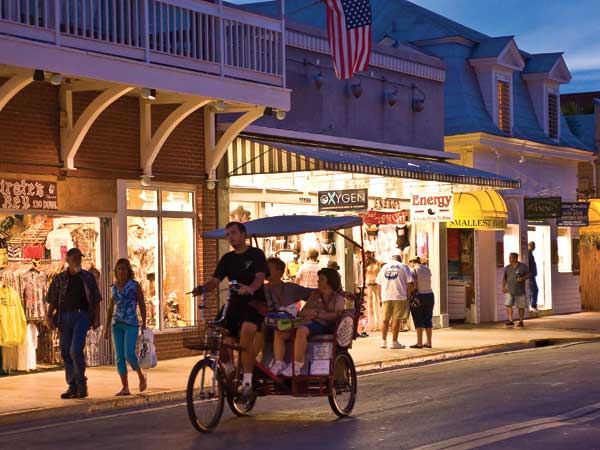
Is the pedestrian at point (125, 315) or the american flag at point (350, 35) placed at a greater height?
the american flag at point (350, 35)

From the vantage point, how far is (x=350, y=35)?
22.9 meters

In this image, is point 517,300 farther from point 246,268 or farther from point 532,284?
point 246,268

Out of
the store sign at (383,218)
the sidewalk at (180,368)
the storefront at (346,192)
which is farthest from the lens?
the store sign at (383,218)

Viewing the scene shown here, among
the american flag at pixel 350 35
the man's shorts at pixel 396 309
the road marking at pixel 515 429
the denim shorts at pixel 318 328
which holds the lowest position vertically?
the road marking at pixel 515 429

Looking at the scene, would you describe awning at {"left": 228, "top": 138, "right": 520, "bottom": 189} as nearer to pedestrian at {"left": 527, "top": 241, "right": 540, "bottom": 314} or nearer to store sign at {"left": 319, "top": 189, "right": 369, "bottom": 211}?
store sign at {"left": 319, "top": 189, "right": 369, "bottom": 211}

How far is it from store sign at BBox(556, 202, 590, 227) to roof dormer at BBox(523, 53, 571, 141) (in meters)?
2.73

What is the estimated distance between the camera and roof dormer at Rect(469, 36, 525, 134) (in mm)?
31797

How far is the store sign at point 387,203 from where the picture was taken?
2619cm

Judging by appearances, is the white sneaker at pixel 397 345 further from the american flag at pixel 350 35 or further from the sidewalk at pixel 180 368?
the american flag at pixel 350 35

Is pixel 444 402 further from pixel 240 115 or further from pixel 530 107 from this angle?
pixel 530 107

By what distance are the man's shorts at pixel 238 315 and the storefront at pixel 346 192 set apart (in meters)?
8.74

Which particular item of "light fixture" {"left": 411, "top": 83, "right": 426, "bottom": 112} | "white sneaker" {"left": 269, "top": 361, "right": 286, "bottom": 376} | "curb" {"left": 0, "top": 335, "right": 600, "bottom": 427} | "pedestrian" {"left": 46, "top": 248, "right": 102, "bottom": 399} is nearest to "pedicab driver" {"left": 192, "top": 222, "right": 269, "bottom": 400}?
"white sneaker" {"left": 269, "top": 361, "right": 286, "bottom": 376}

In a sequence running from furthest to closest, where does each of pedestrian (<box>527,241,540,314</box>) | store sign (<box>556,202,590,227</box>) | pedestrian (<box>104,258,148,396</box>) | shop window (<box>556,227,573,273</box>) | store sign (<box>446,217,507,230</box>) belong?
shop window (<box>556,227,573,273</box>)
store sign (<box>556,202,590,227</box>)
pedestrian (<box>527,241,540,314</box>)
store sign (<box>446,217,507,230</box>)
pedestrian (<box>104,258,148,396</box>)

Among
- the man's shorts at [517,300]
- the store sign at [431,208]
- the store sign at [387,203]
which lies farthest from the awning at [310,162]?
the man's shorts at [517,300]
